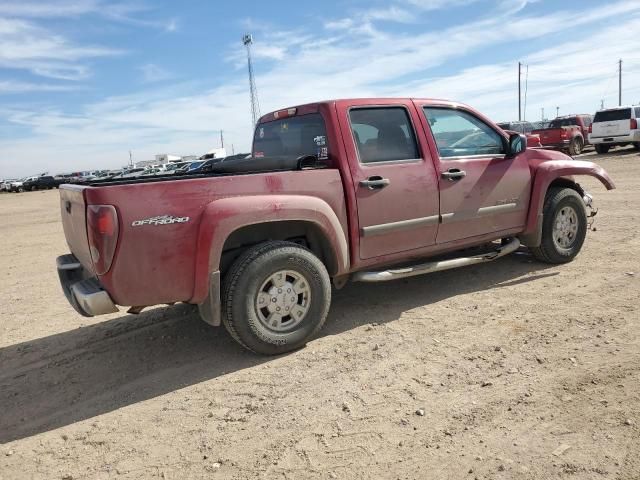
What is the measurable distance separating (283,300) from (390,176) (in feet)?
4.55

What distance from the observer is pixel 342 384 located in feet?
11.1

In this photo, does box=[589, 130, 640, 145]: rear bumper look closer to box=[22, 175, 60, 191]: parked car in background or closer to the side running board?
the side running board

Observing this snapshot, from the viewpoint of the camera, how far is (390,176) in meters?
4.35

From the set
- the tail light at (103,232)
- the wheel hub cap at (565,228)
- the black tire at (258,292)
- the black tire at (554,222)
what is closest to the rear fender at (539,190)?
the black tire at (554,222)

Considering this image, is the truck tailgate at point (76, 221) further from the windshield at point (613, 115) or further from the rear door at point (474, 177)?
the windshield at point (613, 115)

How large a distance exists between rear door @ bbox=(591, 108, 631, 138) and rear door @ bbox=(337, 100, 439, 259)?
2005 cm

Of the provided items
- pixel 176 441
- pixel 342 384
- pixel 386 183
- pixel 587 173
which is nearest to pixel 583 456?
pixel 342 384

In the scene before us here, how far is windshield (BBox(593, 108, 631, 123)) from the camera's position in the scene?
20741mm

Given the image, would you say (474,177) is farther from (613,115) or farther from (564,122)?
(564,122)

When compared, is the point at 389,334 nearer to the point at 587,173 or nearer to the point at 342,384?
the point at 342,384

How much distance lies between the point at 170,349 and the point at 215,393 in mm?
994

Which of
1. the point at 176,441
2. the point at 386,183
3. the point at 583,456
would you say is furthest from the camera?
the point at 386,183

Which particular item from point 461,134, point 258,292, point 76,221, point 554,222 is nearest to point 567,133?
point 554,222

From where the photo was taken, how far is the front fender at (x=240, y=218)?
3.47 metres
